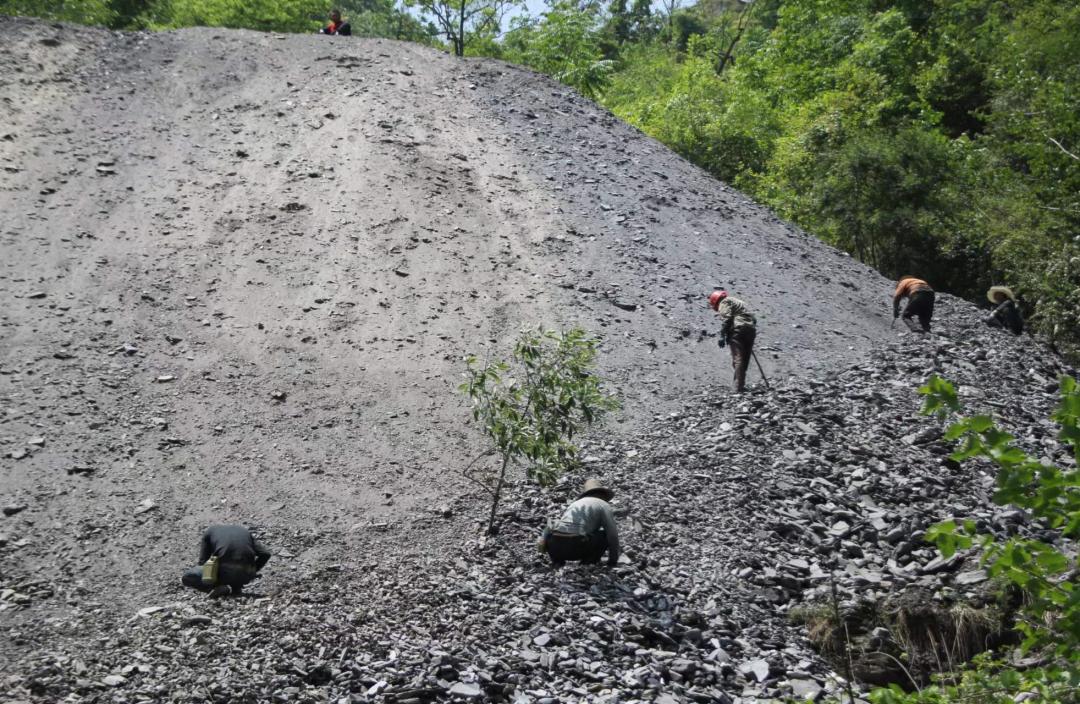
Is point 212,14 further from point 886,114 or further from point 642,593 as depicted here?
point 642,593

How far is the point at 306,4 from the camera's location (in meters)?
28.3

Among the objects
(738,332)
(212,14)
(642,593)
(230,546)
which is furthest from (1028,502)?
(212,14)

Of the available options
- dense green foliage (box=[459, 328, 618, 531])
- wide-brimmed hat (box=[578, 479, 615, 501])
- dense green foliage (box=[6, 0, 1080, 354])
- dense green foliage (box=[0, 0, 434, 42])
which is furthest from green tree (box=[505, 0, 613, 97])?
wide-brimmed hat (box=[578, 479, 615, 501])

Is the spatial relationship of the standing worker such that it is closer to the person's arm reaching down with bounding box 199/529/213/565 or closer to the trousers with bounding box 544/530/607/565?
the trousers with bounding box 544/530/607/565

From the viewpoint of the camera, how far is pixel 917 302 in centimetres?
1467

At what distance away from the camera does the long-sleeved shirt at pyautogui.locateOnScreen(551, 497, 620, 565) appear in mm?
8023

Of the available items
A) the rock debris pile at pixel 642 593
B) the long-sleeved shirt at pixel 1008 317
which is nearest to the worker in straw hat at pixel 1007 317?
the long-sleeved shirt at pixel 1008 317

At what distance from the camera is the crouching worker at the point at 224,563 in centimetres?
782

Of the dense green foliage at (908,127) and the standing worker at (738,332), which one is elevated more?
the dense green foliage at (908,127)

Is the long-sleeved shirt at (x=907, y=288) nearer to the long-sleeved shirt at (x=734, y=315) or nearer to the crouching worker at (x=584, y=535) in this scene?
the long-sleeved shirt at (x=734, y=315)

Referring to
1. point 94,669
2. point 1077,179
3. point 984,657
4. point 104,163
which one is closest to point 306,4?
point 104,163

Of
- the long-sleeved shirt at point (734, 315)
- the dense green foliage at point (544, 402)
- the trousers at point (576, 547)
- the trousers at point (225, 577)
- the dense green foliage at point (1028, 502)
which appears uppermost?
the dense green foliage at point (1028, 502)

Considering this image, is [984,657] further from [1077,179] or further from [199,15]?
[199,15]

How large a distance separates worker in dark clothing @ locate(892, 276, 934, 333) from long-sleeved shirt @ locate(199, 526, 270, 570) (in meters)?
10.8
